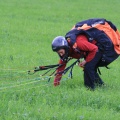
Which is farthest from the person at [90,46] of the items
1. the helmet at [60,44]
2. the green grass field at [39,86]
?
the green grass field at [39,86]

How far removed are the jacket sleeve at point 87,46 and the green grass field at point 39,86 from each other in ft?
2.10

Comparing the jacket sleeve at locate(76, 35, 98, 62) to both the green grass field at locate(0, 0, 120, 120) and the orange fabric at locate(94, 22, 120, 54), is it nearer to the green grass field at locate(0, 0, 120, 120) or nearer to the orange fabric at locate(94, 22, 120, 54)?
the orange fabric at locate(94, 22, 120, 54)

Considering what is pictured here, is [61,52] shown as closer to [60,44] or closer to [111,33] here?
[60,44]

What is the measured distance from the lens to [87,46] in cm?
893

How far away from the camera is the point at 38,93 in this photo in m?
8.53

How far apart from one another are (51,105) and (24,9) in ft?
56.7

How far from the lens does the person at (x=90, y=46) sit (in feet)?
29.2

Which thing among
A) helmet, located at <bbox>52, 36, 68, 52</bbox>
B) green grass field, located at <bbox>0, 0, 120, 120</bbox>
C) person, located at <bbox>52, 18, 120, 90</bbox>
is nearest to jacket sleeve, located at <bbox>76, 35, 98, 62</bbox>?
person, located at <bbox>52, 18, 120, 90</bbox>

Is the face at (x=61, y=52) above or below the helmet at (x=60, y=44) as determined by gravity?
below

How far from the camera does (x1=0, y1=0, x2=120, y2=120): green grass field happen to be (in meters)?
7.49

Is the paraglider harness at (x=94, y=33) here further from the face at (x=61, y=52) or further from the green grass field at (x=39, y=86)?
the green grass field at (x=39, y=86)

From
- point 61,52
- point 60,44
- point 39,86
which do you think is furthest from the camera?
point 39,86

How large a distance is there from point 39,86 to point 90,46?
120 centimetres

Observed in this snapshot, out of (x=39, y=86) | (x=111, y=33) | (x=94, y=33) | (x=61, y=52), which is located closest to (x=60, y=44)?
(x=61, y=52)
